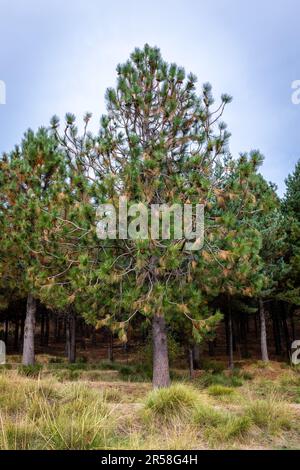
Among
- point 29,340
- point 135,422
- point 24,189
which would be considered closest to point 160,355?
point 135,422

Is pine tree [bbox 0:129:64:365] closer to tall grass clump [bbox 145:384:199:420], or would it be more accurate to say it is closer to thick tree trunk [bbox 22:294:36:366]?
thick tree trunk [bbox 22:294:36:366]

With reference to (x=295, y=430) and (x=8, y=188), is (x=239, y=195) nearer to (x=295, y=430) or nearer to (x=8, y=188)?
(x=295, y=430)

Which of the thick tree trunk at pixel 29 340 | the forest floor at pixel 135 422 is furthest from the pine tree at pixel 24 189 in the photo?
the forest floor at pixel 135 422

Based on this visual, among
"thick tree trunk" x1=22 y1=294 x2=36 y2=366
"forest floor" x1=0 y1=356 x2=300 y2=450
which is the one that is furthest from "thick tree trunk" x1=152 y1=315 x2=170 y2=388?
"thick tree trunk" x1=22 y1=294 x2=36 y2=366

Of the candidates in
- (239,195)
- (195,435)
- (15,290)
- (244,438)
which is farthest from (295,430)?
(15,290)

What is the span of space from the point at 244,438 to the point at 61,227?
6.75 metres

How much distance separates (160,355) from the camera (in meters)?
10.9

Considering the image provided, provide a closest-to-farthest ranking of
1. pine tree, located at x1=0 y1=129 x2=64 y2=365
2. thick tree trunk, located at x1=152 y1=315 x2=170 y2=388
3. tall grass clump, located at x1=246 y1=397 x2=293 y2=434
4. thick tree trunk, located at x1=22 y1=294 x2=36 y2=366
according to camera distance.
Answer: tall grass clump, located at x1=246 y1=397 x2=293 y2=434 < thick tree trunk, located at x1=152 y1=315 x2=170 y2=388 < pine tree, located at x1=0 y1=129 x2=64 y2=365 < thick tree trunk, located at x1=22 y1=294 x2=36 y2=366

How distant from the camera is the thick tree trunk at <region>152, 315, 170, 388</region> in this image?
10.8 meters

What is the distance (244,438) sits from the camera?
17.2 ft

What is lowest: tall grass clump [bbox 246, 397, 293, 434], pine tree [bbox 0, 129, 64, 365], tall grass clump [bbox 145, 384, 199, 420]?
tall grass clump [bbox 246, 397, 293, 434]

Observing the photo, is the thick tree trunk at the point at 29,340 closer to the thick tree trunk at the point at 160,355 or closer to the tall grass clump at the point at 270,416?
the thick tree trunk at the point at 160,355

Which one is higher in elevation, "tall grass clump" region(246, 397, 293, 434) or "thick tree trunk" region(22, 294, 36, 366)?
"thick tree trunk" region(22, 294, 36, 366)
